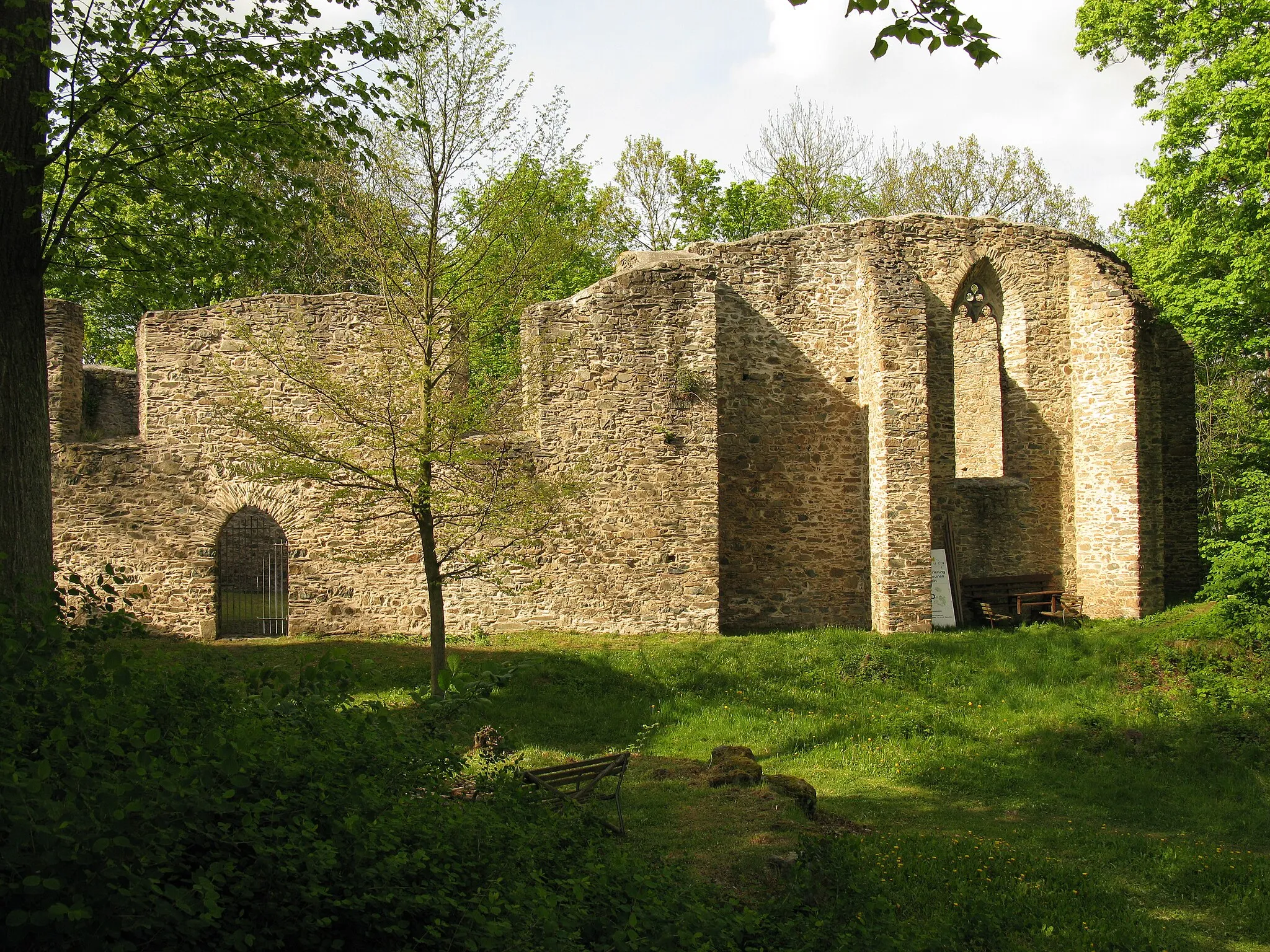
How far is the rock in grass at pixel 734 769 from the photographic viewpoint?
26.5 feet

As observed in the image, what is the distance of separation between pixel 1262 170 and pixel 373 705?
16.1m

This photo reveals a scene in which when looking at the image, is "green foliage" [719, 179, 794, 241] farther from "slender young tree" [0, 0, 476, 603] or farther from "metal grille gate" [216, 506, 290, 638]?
"slender young tree" [0, 0, 476, 603]

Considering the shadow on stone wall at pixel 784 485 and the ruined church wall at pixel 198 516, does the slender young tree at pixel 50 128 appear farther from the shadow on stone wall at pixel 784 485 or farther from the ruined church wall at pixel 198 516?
the shadow on stone wall at pixel 784 485

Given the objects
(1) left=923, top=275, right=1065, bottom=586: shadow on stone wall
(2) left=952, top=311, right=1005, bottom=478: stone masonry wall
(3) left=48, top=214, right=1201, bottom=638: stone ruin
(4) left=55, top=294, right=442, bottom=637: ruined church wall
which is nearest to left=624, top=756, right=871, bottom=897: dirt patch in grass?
(3) left=48, top=214, right=1201, bottom=638: stone ruin

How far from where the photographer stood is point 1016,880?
255 inches

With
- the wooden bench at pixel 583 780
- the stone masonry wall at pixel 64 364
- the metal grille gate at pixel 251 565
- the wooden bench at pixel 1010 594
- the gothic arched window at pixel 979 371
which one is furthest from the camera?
the metal grille gate at pixel 251 565

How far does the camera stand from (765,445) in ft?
50.3

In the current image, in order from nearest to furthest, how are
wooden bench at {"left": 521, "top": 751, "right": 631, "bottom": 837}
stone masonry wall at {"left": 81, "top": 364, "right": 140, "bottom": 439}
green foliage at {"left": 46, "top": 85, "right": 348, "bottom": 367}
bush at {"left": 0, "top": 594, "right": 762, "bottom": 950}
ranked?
1. bush at {"left": 0, "top": 594, "right": 762, "bottom": 950}
2. wooden bench at {"left": 521, "top": 751, "right": 631, "bottom": 837}
3. green foliage at {"left": 46, "top": 85, "right": 348, "bottom": 367}
4. stone masonry wall at {"left": 81, "top": 364, "right": 140, "bottom": 439}

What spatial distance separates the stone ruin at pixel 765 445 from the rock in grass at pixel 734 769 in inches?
→ 162

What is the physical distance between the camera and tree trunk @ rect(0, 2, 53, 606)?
5.76 m

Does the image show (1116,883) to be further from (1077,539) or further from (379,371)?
(1077,539)

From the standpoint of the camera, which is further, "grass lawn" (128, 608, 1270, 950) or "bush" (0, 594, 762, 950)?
"grass lawn" (128, 608, 1270, 950)

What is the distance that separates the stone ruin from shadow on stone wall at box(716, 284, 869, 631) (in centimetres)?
4

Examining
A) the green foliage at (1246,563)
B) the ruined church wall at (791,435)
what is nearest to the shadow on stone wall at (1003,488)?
the ruined church wall at (791,435)
